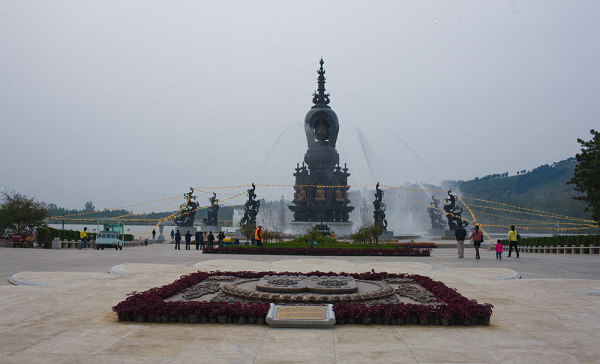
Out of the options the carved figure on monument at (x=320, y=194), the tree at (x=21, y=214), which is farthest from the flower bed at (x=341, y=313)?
the carved figure on monument at (x=320, y=194)

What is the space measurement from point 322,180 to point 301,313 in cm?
4589

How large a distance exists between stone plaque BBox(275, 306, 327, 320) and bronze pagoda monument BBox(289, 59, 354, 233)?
141 feet

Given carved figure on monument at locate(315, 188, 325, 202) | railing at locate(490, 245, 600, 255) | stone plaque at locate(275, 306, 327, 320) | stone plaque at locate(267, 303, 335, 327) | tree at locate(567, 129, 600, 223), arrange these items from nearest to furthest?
stone plaque at locate(267, 303, 335, 327), stone plaque at locate(275, 306, 327, 320), railing at locate(490, 245, 600, 255), tree at locate(567, 129, 600, 223), carved figure on monument at locate(315, 188, 325, 202)

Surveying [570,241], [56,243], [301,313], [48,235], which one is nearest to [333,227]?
[570,241]

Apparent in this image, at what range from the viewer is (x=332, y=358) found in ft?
18.4

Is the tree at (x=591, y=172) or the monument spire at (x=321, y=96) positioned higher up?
the monument spire at (x=321, y=96)

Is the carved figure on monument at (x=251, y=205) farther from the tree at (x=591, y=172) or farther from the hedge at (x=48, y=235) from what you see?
the tree at (x=591, y=172)

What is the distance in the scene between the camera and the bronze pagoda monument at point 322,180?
5278 centimetres

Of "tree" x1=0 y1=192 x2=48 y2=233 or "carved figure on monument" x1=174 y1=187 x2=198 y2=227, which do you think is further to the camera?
"carved figure on monument" x1=174 y1=187 x2=198 y2=227

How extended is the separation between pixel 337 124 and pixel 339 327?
165 ft

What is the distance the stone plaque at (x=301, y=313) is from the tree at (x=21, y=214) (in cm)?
3502

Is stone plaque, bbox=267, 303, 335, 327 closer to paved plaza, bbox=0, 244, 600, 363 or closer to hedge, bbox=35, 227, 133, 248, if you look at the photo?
paved plaza, bbox=0, 244, 600, 363

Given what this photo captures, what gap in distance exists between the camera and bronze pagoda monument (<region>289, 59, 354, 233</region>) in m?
52.8

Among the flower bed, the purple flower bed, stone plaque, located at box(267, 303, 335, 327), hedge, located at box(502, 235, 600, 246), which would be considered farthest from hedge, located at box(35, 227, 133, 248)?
hedge, located at box(502, 235, 600, 246)
